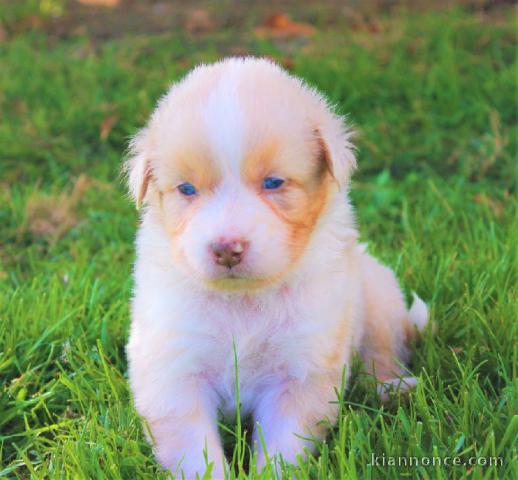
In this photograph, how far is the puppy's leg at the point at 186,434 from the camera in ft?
9.30

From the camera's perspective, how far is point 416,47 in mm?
7117

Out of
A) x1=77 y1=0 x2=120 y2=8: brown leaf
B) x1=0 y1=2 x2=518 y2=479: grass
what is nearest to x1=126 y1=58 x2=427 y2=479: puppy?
x1=0 y1=2 x2=518 y2=479: grass

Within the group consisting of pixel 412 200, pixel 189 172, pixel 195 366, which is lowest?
pixel 412 200

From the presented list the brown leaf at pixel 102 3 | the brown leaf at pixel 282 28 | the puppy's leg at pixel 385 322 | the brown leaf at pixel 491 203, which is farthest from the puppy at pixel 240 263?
the brown leaf at pixel 102 3

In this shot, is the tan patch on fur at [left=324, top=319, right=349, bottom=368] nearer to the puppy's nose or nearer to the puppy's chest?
the puppy's chest

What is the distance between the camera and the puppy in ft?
8.96

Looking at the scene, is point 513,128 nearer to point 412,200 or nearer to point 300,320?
point 412,200

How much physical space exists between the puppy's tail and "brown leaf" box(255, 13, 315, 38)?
4.65m

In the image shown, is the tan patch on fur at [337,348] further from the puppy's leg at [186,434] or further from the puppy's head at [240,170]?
the puppy's leg at [186,434]

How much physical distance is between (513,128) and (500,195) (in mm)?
843

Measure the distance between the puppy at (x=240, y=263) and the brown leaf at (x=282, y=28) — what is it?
4941 mm

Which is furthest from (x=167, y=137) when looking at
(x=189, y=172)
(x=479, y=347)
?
(x=479, y=347)

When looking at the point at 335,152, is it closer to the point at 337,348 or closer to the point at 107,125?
the point at 337,348

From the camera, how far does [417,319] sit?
3.73 m
